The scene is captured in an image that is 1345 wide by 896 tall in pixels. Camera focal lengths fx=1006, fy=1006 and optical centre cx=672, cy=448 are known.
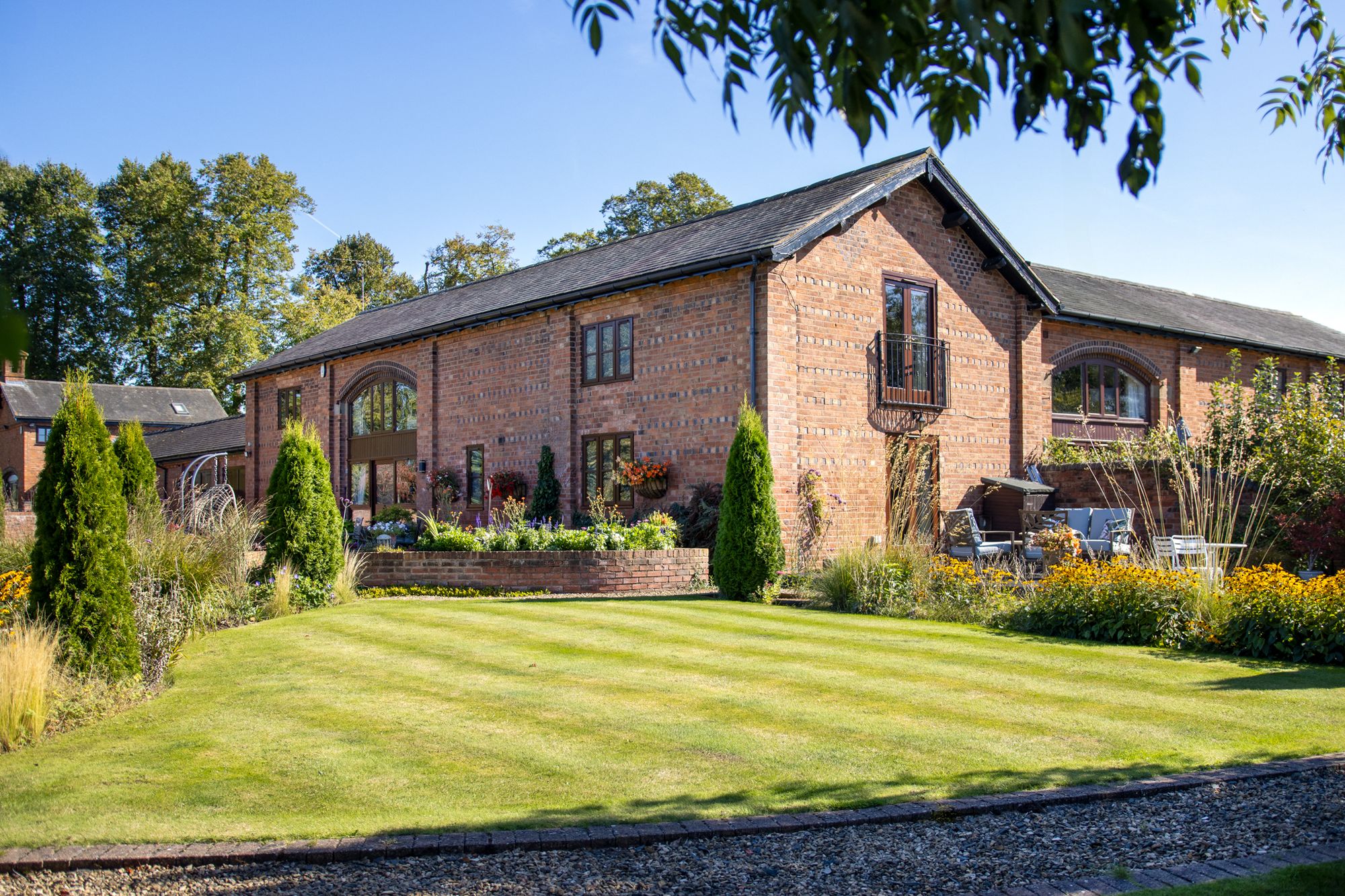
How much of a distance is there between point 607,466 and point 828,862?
15.4 m

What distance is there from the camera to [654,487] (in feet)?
Result: 58.8

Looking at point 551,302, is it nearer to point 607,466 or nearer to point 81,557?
point 607,466

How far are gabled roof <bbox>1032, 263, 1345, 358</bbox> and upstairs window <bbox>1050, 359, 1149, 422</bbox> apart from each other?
1.10 metres

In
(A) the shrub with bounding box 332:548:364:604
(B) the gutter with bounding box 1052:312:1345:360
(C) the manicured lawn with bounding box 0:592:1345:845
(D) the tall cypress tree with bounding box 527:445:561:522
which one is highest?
(B) the gutter with bounding box 1052:312:1345:360

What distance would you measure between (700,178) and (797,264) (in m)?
31.0

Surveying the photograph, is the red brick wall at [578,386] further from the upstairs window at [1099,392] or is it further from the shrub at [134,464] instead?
the upstairs window at [1099,392]

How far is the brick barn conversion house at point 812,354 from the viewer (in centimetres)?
1695

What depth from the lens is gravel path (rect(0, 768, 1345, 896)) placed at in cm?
413

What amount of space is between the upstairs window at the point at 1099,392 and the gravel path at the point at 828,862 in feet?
57.6

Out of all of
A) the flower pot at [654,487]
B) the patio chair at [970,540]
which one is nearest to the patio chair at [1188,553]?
the patio chair at [970,540]

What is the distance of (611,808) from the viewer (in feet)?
16.3

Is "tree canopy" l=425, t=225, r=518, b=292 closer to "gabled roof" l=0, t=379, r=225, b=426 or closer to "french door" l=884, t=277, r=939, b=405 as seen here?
"gabled roof" l=0, t=379, r=225, b=426

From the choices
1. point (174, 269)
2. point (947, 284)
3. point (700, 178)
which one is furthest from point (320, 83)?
point (174, 269)

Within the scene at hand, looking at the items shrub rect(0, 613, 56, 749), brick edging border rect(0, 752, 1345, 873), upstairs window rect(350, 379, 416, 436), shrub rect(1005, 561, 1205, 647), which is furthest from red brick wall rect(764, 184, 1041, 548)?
upstairs window rect(350, 379, 416, 436)
